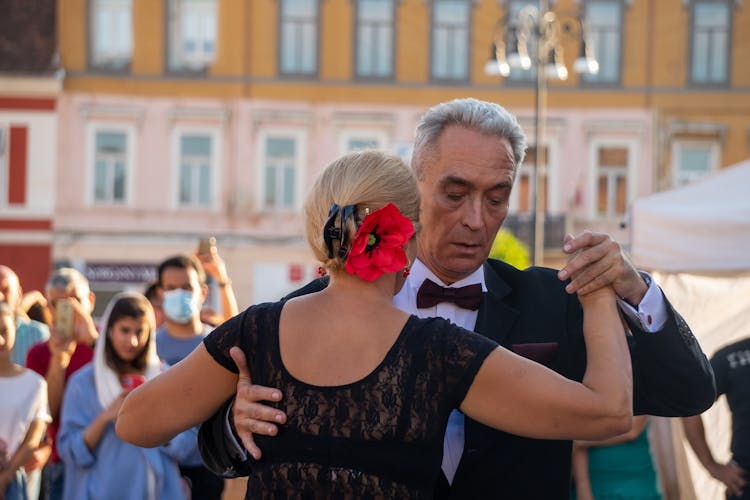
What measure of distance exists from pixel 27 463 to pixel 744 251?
4215 mm

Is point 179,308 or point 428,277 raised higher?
point 428,277

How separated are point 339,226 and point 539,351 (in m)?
0.78

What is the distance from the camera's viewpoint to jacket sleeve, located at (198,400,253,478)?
276cm

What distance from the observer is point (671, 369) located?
10.0 ft

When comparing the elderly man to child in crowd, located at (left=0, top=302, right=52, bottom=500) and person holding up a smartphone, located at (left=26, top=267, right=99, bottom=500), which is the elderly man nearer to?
child in crowd, located at (left=0, top=302, right=52, bottom=500)

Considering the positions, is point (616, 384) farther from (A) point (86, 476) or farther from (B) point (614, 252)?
(A) point (86, 476)

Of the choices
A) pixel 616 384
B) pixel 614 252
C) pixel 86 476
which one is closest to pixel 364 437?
pixel 616 384

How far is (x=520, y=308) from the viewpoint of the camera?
3287 mm

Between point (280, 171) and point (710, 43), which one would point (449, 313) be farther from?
point (710, 43)

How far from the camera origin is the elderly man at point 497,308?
2.84 meters

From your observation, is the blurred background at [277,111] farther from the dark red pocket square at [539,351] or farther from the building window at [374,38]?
the dark red pocket square at [539,351]

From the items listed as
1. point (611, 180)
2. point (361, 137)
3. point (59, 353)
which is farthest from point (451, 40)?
point (59, 353)

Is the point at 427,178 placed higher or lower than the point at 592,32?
lower

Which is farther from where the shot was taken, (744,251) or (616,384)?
(744,251)
